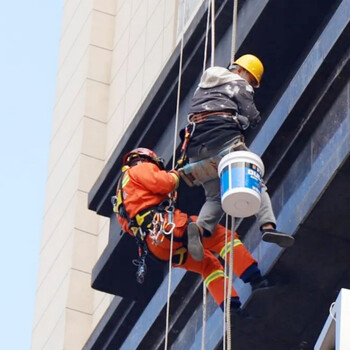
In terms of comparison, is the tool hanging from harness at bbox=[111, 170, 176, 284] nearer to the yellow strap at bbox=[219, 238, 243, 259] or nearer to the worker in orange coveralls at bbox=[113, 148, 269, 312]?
the worker in orange coveralls at bbox=[113, 148, 269, 312]

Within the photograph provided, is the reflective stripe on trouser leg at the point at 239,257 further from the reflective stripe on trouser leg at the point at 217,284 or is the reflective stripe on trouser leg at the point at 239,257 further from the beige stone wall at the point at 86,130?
the beige stone wall at the point at 86,130

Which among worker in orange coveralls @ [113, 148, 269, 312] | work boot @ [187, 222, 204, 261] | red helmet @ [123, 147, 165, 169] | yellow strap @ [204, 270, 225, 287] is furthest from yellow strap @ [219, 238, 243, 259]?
red helmet @ [123, 147, 165, 169]

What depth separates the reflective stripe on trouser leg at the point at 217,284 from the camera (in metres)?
20.2

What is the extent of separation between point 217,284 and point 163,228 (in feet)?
3.07

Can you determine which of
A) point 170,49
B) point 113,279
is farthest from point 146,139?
point 170,49

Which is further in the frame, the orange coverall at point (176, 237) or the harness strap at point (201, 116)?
the orange coverall at point (176, 237)

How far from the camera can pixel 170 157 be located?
78.1 ft

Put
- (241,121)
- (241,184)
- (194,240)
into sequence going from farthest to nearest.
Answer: (241,121) < (194,240) < (241,184)

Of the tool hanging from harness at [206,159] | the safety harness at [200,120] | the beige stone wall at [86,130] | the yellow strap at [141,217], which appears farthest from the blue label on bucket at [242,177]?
the beige stone wall at [86,130]

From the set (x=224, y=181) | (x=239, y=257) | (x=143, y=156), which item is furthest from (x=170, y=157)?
(x=224, y=181)

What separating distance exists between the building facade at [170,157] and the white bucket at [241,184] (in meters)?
1.53

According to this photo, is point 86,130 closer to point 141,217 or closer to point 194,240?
point 141,217

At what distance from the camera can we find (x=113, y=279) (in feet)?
83.3

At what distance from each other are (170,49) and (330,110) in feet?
28.0
